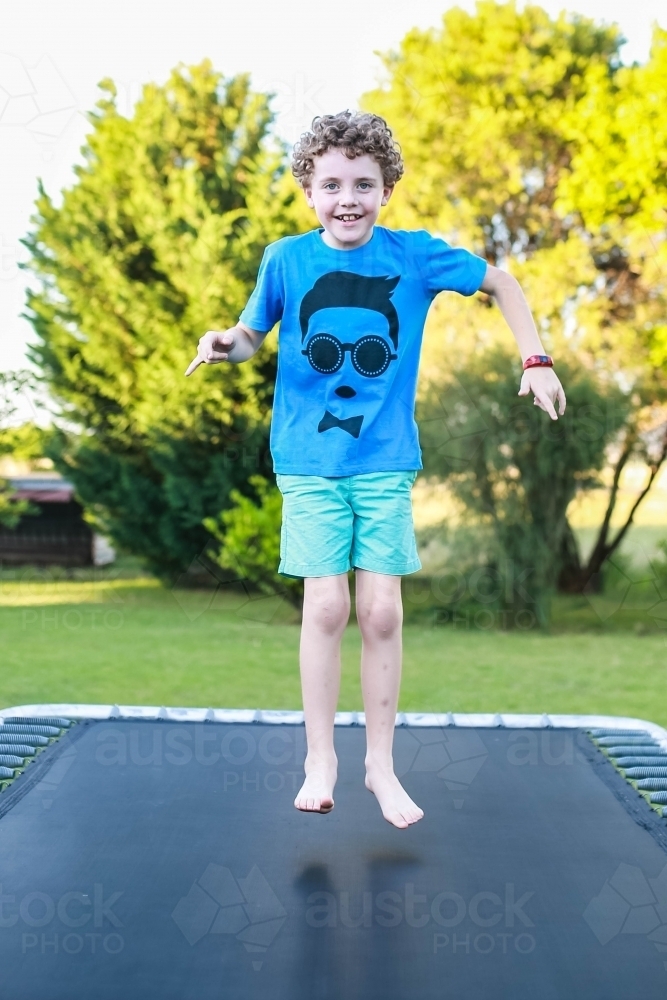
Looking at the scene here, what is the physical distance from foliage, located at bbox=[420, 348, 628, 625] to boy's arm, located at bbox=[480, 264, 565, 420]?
294cm

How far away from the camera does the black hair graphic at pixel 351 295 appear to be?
5.69ft

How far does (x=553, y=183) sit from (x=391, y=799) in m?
5.67

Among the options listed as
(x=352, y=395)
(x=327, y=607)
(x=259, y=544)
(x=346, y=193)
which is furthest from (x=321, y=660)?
(x=259, y=544)

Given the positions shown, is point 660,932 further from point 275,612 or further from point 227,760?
point 275,612

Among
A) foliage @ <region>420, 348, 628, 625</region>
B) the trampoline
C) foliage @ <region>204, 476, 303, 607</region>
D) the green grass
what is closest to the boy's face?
the trampoline

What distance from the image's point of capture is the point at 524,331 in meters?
1.73

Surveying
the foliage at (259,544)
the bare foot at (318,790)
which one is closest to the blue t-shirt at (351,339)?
the bare foot at (318,790)

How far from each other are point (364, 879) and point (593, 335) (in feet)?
14.0

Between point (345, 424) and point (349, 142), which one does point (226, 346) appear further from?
point (349, 142)

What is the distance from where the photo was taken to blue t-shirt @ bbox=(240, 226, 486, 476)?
1.71 meters

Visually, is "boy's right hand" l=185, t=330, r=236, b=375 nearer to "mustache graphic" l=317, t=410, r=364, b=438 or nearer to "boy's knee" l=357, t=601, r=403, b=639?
"mustache graphic" l=317, t=410, r=364, b=438

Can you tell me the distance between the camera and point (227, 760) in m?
2.14

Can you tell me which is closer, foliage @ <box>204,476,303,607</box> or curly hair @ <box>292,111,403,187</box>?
curly hair @ <box>292,111,403,187</box>

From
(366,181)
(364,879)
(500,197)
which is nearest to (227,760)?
(364,879)
